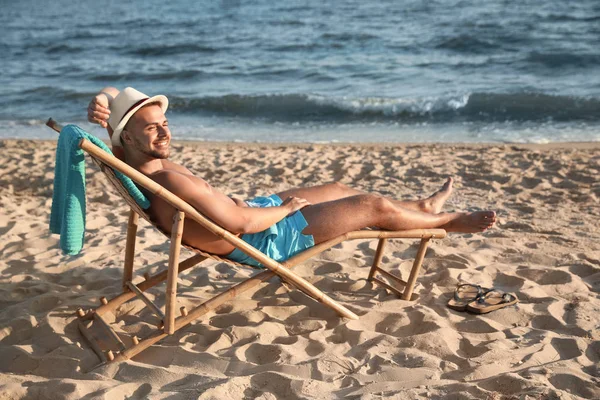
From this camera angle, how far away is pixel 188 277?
4266 millimetres

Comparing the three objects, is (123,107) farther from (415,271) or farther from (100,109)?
(415,271)

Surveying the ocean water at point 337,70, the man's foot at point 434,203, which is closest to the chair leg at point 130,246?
the man's foot at point 434,203

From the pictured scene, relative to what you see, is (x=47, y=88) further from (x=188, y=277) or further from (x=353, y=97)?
(x=188, y=277)

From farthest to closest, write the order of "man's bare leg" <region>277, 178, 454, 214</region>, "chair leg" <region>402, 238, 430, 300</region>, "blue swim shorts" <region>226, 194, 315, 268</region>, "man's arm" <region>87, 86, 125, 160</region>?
"man's bare leg" <region>277, 178, 454, 214</region>
"chair leg" <region>402, 238, 430, 300</region>
"blue swim shorts" <region>226, 194, 315, 268</region>
"man's arm" <region>87, 86, 125, 160</region>

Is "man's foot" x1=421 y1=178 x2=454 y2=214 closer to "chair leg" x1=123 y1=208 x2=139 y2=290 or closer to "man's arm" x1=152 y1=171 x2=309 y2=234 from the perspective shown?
"man's arm" x1=152 y1=171 x2=309 y2=234

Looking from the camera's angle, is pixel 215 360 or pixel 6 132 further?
pixel 6 132

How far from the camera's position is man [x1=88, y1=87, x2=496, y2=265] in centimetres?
322

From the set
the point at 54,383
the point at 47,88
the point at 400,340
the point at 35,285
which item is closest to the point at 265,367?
the point at 400,340

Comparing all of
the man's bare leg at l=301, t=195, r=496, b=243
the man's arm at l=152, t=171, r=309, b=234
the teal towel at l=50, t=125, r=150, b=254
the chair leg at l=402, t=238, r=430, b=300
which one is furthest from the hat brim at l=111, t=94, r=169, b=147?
the chair leg at l=402, t=238, r=430, b=300

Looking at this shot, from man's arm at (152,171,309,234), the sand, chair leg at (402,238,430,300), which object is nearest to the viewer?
the sand

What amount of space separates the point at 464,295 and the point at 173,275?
1636 mm

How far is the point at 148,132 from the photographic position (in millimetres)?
3234

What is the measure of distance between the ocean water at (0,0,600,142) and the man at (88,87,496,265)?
541cm

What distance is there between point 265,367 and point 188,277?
53.4 inches
